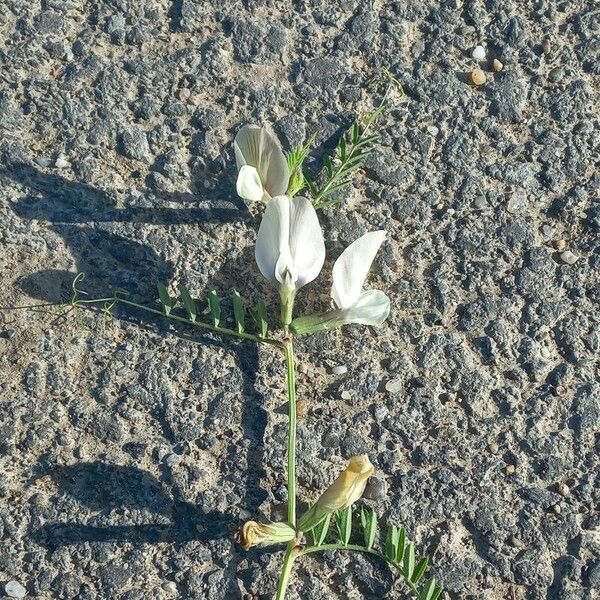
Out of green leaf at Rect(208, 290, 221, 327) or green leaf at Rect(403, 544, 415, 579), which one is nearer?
green leaf at Rect(403, 544, 415, 579)

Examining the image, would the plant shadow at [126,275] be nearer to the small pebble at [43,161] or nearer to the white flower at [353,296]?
the small pebble at [43,161]

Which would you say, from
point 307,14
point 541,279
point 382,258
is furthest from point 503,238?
point 307,14

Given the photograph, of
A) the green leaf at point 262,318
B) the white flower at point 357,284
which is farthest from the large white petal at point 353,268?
the green leaf at point 262,318

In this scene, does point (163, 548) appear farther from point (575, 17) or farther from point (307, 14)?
point (575, 17)

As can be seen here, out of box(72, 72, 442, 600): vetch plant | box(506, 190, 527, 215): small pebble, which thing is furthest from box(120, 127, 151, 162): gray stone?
box(506, 190, 527, 215): small pebble

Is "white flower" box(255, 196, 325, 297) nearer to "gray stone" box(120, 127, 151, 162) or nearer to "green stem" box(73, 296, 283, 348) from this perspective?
"green stem" box(73, 296, 283, 348)

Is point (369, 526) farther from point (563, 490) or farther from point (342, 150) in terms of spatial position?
point (342, 150)

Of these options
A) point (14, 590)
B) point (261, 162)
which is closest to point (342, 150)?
point (261, 162)
